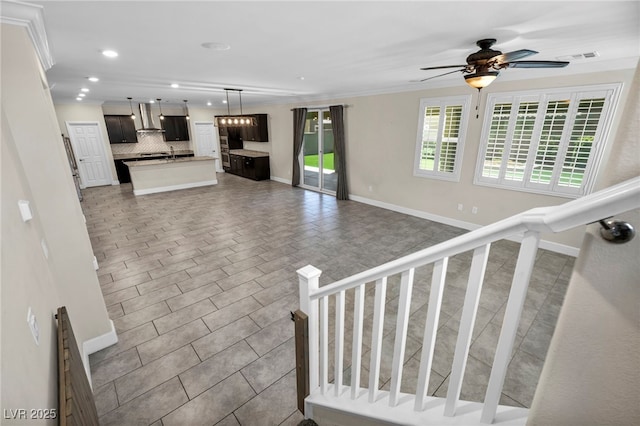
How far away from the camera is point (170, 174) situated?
807cm

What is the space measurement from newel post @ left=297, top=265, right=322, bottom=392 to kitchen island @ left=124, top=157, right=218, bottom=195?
7720 millimetres

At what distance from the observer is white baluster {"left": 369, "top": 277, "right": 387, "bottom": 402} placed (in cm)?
123

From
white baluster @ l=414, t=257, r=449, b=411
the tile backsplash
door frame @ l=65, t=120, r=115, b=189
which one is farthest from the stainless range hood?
white baluster @ l=414, t=257, r=449, b=411

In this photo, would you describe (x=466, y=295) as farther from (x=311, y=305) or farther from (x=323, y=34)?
(x=323, y=34)

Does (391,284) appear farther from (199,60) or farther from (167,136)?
(167,136)

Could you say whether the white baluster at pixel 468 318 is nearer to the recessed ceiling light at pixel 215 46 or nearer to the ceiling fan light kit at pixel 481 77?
the ceiling fan light kit at pixel 481 77

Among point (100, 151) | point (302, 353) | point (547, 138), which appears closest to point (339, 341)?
point (302, 353)

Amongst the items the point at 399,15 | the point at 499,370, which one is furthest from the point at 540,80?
the point at 499,370

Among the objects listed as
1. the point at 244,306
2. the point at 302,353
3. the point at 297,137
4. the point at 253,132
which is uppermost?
the point at 253,132

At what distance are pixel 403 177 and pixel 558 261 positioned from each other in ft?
9.67

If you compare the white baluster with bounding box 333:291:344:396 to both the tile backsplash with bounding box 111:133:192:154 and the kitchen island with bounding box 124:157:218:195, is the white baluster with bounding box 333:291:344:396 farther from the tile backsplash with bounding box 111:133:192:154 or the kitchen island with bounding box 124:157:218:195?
the tile backsplash with bounding box 111:133:192:154

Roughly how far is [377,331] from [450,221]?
4.64m

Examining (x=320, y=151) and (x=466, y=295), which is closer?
(x=466, y=295)

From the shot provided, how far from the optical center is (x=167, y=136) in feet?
32.4
